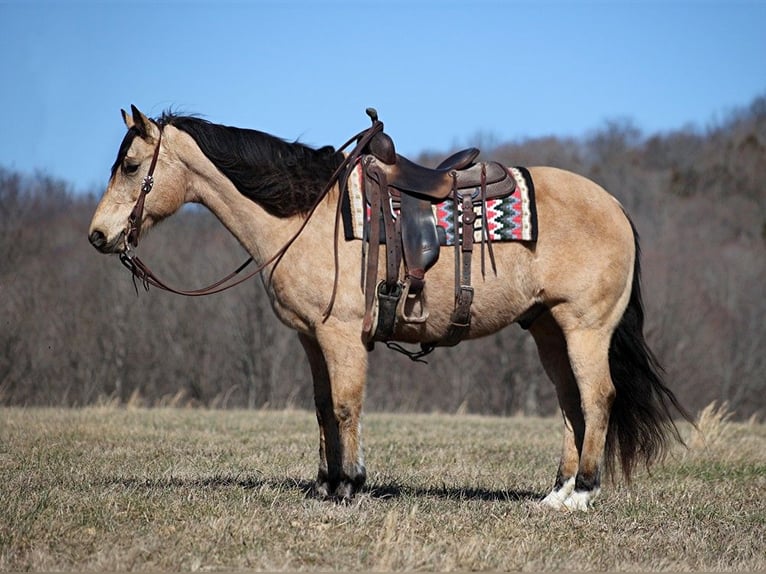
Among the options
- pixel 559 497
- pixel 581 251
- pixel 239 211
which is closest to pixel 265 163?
pixel 239 211

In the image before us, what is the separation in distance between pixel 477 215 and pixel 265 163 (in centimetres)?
159

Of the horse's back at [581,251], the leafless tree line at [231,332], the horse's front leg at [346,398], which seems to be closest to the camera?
the horse's front leg at [346,398]

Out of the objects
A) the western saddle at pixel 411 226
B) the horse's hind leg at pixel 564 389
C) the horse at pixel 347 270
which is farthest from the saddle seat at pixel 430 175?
the horse's hind leg at pixel 564 389

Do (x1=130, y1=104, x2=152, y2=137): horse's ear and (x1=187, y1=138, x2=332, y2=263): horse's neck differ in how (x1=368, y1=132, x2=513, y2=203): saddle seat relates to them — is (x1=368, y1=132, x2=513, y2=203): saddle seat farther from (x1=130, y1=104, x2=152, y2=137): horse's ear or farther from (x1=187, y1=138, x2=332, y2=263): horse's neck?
(x1=130, y1=104, x2=152, y2=137): horse's ear

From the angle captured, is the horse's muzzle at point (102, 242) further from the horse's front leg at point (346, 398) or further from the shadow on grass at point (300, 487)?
the shadow on grass at point (300, 487)

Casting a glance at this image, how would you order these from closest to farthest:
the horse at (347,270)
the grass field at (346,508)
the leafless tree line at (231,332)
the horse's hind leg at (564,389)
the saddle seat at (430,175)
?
1. the grass field at (346,508)
2. the horse at (347,270)
3. the saddle seat at (430,175)
4. the horse's hind leg at (564,389)
5. the leafless tree line at (231,332)

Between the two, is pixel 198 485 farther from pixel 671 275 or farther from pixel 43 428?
pixel 671 275

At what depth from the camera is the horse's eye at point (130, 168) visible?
22.0ft

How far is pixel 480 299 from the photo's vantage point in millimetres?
6766

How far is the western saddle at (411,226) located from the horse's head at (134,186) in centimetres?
144

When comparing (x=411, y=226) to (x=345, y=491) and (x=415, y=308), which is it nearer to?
(x=415, y=308)

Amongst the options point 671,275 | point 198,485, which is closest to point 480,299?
point 198,485

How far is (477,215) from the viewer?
6.81 m

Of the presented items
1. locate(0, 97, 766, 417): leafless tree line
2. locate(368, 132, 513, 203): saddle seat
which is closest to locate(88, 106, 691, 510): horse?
locate(368, 132, 513, 203): saddle seat
